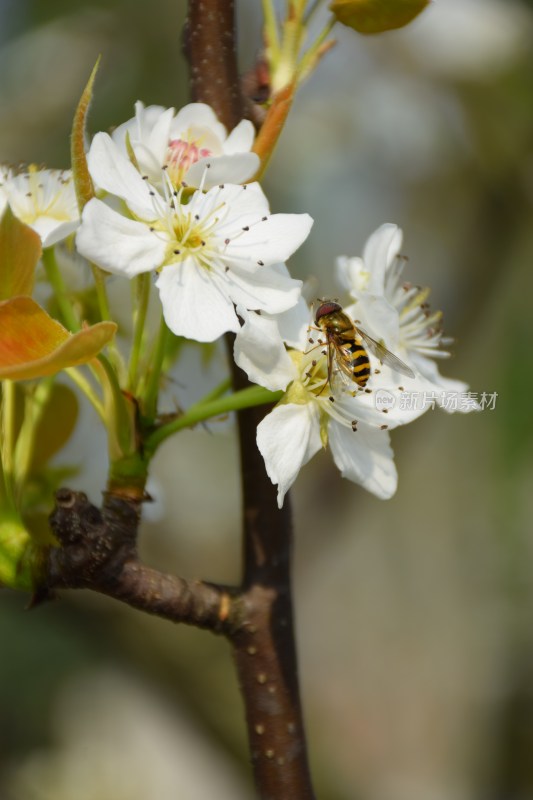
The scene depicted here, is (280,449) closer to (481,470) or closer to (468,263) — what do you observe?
(468,263)

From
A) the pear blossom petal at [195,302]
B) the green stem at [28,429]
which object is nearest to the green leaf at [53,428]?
the green stem at [28,429]

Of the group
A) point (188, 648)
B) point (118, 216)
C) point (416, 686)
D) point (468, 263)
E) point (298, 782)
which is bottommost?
point (416, 686)

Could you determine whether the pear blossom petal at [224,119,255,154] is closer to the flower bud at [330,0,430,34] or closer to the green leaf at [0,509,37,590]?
the flower bud at [330,0,430,34]

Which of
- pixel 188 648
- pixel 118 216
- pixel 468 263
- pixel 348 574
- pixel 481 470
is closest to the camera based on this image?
pixel 118 216

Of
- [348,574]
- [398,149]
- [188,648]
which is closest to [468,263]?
[398,149]

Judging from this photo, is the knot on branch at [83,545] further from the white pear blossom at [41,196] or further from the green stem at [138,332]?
the white pear blossom at [41,196]

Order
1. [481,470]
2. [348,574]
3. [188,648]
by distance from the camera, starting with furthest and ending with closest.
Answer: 1. [348,574]
2. [481,470]
3. [188,648]
